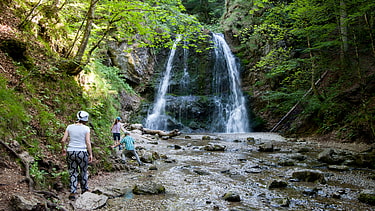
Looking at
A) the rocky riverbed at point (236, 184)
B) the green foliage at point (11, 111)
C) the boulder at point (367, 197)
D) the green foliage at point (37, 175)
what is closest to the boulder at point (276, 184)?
the rocky riverbed at point (236, 184)

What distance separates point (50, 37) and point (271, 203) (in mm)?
7367

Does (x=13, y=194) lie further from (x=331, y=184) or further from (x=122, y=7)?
(x=331, y=184)

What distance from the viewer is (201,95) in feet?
77.7

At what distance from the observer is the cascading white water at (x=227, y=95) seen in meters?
20.7

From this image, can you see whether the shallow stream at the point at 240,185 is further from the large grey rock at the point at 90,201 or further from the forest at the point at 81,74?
the forest at the point at 81,74

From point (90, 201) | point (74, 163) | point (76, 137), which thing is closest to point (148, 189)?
point (90, 201)

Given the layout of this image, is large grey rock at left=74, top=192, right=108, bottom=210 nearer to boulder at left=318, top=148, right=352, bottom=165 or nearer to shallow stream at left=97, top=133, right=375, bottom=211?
shallow stream at left=97, top=133, right=375, bottom=211

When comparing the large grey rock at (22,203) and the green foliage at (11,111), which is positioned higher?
the green foliage at (11,111)

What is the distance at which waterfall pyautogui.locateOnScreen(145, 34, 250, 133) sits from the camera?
2092cm

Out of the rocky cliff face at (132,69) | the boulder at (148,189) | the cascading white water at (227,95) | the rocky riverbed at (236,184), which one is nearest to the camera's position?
the rocky riverbed at (236,184)

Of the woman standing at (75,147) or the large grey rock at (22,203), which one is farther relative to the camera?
the woman standing at (75,147)

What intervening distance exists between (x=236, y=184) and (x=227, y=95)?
680 inches

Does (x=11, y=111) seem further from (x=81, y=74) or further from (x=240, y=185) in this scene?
(x=240, y=185)

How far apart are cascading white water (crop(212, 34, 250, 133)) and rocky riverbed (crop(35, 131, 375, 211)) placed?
1178cm
